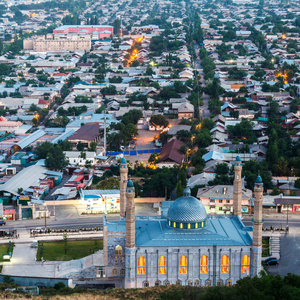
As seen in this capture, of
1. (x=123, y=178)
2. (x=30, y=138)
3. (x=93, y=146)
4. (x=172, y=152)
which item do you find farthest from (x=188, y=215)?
(x=30, y=138)

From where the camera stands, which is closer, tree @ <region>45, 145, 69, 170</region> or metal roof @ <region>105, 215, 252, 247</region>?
metal roof @ <region>105, 215, 252, 247</region>

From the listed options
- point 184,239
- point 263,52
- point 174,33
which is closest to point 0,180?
point 184,239

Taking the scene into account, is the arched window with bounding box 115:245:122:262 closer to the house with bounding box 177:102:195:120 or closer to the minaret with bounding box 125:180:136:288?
the minaret with bounding box 125:180:136:288

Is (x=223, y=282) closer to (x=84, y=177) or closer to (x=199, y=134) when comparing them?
(x=84, y=177)

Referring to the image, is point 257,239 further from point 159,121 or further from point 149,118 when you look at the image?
point 149,118

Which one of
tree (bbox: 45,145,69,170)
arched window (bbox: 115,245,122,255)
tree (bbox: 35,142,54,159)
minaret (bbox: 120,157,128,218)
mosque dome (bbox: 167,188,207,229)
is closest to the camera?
mosque dome (bbox: 167,188,207,229)

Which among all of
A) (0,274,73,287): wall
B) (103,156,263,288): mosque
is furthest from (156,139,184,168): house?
(0,274,73,287): wall
